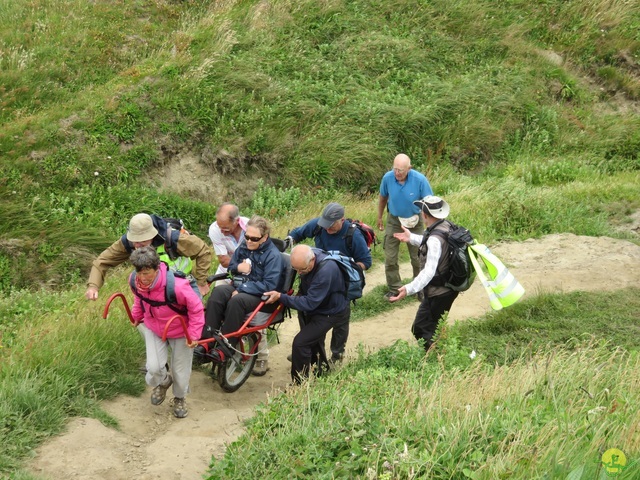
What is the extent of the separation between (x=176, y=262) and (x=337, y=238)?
69.4 inches

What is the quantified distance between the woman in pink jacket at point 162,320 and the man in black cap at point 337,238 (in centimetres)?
172

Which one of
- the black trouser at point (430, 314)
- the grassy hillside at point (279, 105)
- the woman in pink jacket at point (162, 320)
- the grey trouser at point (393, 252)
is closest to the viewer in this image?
the woman in pink jacket at point (162, 320)

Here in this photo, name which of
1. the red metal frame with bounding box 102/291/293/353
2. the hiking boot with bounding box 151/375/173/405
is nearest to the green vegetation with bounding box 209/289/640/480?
the red metal frame with bounding box 102/291/293/353

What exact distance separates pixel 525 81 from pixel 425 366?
13.5 metres

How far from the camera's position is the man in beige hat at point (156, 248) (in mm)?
6930

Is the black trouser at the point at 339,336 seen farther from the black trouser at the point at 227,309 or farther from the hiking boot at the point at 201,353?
the hiking boot at the point at 201,353

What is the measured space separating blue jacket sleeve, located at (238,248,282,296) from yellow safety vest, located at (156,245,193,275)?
65 centimetres

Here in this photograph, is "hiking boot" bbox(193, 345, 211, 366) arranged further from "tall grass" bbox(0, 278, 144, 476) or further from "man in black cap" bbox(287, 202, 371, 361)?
"man in black cap" bbox(287, 202, 371, 361)

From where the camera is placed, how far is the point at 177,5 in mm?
18281

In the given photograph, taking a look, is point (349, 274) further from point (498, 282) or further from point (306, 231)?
point (498, 282)

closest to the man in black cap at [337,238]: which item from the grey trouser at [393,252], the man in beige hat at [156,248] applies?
the man in beige hat at [156,248]

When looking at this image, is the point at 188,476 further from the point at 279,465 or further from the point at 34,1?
the point at 34,1

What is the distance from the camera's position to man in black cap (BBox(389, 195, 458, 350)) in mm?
7359

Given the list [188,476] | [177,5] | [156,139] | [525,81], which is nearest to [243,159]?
[156,139]
